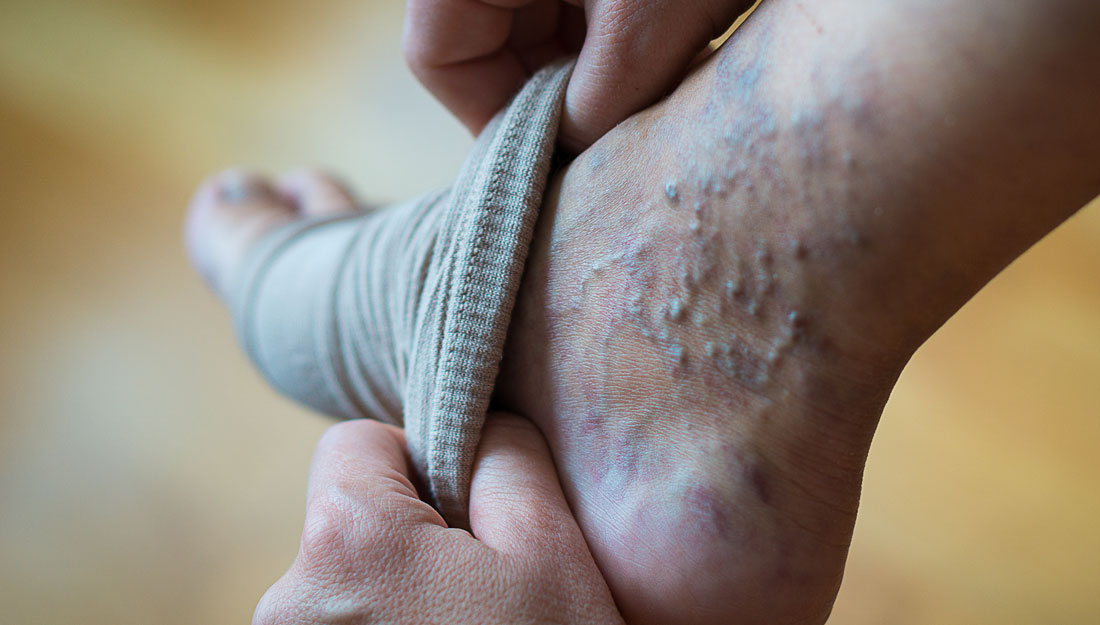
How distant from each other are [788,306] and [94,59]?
173 cm

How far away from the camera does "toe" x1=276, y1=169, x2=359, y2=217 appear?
130 cm

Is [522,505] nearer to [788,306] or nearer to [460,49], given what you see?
[788,306]

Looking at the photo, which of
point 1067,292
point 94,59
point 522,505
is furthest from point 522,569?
point 94,59

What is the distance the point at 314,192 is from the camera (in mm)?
1337

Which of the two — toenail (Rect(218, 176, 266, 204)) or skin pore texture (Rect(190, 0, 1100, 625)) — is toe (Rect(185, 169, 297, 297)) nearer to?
toenail (Rect(218, 176, 266, 204))

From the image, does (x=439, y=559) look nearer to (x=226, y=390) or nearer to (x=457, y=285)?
(x=457, y=285)

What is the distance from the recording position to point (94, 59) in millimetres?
1628

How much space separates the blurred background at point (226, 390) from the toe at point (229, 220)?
93 mm

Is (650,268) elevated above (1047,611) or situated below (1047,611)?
above

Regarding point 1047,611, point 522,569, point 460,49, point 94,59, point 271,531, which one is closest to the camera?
point 522,569

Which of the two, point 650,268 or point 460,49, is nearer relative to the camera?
point 650,268

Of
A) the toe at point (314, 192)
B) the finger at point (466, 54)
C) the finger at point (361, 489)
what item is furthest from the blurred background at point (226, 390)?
the finger at point (466, 54)

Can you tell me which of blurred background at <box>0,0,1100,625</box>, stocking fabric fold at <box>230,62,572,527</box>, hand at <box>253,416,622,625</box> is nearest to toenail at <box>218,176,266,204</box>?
blurred background at <box>0,0,1100,625</box>

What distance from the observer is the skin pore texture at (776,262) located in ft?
1.21
